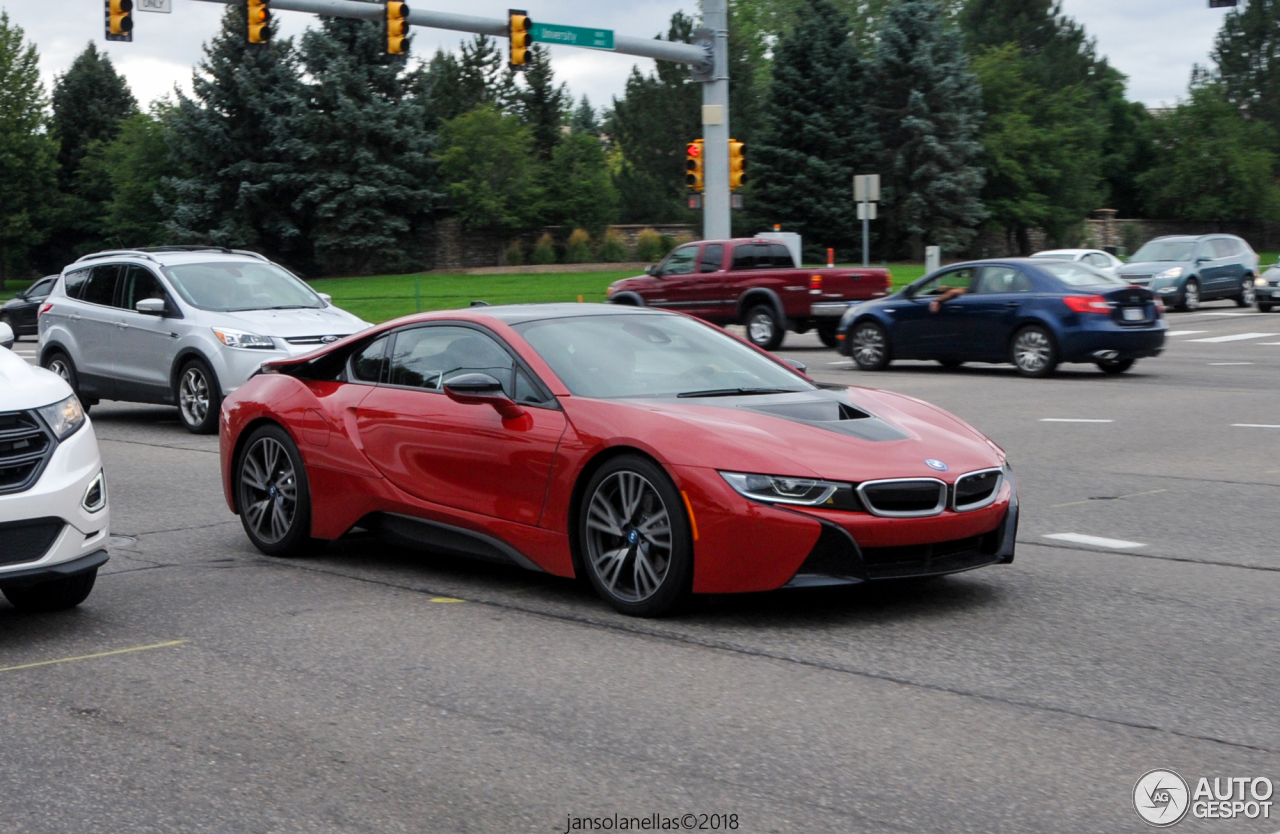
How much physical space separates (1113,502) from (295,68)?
5827cm

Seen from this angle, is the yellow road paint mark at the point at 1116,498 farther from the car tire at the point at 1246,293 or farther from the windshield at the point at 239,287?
the car tire at the point at 1246,293

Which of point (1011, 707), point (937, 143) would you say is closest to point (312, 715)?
point (1011, 707)

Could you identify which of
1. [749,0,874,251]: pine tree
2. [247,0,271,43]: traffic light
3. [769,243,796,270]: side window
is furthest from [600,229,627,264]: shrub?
[247,0,271,43]: traffic light

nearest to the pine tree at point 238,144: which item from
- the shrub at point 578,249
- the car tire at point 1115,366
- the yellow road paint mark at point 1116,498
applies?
the shrub at point 578,249

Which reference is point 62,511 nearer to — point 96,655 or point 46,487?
point 46,487

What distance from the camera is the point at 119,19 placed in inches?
908

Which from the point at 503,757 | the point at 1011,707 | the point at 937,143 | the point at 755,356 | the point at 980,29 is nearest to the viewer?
the point at 503,757

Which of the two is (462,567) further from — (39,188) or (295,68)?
(39,188)

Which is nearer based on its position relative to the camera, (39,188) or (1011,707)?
(1011,707)

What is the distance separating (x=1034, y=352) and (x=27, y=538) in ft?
48.5

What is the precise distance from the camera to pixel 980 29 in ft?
288

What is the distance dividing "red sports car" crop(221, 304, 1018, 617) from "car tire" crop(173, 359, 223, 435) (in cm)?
600

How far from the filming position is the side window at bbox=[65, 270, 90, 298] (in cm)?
1585

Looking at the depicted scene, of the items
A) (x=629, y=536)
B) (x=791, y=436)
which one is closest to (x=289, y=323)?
(x=629, y=536)
